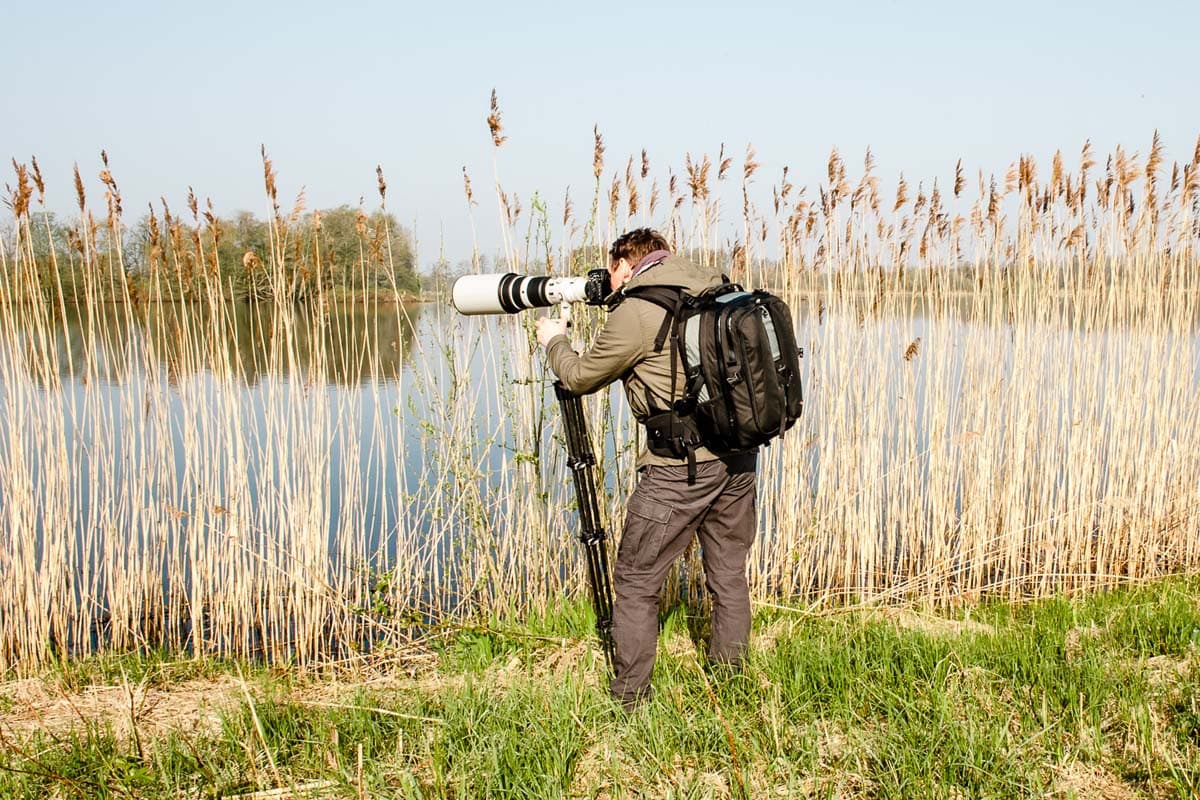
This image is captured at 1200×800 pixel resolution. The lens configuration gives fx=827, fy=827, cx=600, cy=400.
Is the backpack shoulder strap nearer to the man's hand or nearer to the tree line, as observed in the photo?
the man's hand

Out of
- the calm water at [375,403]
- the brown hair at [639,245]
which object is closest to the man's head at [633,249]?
the brown hair at [639,245]

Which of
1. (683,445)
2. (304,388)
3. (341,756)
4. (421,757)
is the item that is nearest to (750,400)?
(683,445)

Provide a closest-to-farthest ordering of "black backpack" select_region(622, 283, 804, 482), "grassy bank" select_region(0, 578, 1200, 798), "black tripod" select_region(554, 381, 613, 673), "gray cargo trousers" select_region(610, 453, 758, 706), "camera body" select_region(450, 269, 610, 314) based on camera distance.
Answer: "grassy bank" select_region(0, 578, 1200, 798), "black backpack" select_region(622, 283, 804, 482), "gray cargo trousers" select_region(610, 453, 758, 706), "camera body" select_region(450, 269, 610, 314), "black tripod" select_region(554, 381, 613, 673)

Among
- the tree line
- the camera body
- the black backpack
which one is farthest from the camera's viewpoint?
the tree line

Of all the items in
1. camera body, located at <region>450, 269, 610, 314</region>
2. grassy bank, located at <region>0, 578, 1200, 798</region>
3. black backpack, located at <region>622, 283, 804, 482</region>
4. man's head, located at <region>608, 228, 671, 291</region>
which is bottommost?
grassy bank, located at <region>0, 578, 1200, 798</region>

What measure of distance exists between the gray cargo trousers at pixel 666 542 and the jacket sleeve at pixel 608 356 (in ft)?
1.11

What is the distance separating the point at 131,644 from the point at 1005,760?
3.61 m

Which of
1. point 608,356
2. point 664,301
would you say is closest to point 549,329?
point 608,356

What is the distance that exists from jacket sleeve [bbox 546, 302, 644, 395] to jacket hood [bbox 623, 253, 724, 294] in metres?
0.09

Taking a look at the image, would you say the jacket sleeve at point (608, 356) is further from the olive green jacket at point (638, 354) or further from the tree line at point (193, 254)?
the tree line at point (193, 254)

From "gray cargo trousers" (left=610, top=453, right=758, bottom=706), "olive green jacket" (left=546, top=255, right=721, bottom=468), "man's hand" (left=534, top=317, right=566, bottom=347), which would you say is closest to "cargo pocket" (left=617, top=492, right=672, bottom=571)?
"gray cargo trousers" (left=610, top=453, right=758, bottom=706)

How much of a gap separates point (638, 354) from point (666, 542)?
0.60m

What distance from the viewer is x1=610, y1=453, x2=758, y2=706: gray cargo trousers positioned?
254 centimetres

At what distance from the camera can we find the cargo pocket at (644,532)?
2545mm
